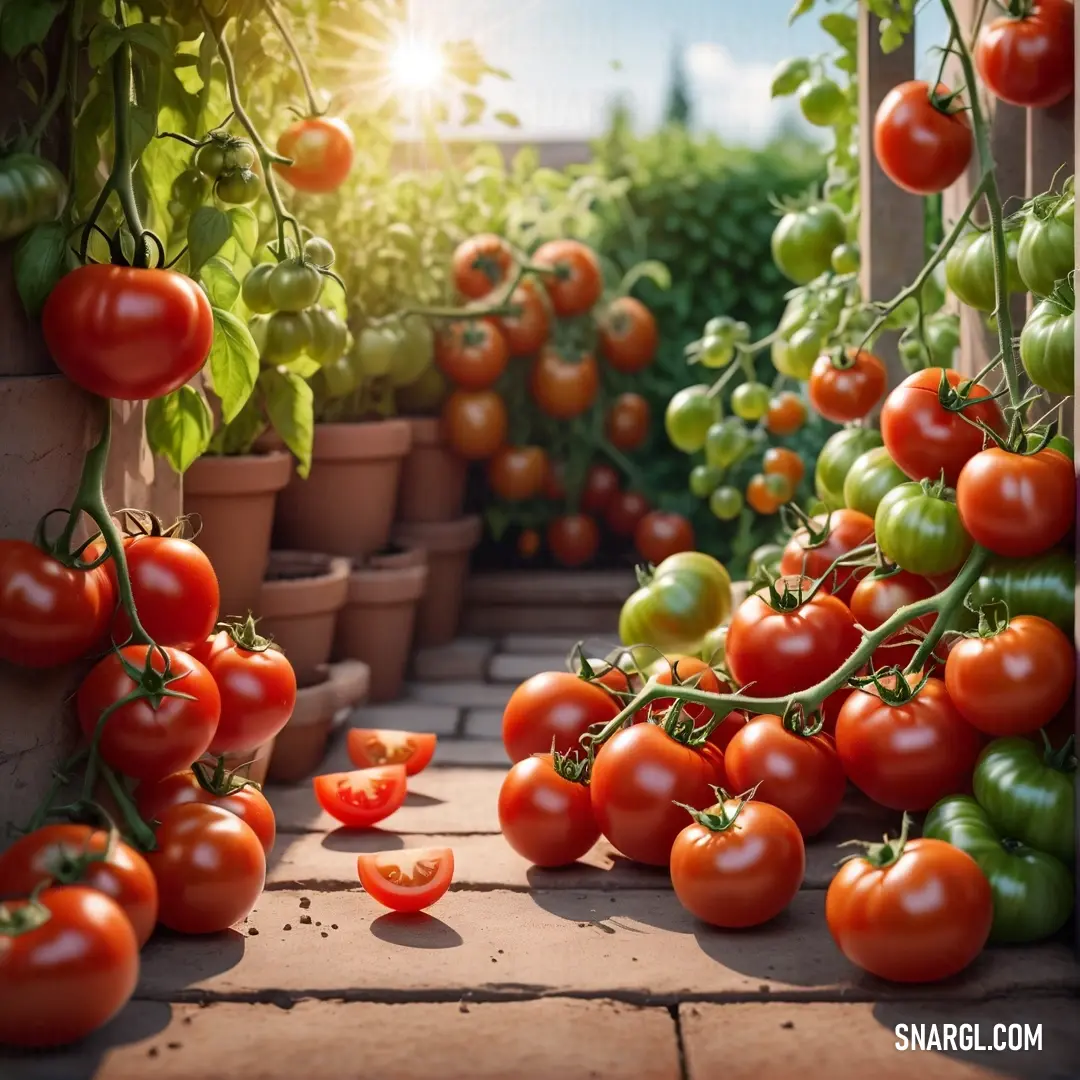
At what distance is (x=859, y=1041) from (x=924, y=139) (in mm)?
1586

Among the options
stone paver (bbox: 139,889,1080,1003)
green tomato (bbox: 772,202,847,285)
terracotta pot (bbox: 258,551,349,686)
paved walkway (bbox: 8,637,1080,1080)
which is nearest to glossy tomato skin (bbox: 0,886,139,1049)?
paved walkway (bbox: 8,637,1080,1080)

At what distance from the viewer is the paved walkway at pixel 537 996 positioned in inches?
64.0

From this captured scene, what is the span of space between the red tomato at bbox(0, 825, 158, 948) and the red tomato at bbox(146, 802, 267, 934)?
11cm

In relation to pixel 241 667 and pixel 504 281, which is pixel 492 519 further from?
pixel 241 667

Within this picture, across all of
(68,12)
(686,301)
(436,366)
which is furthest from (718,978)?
(686,301)

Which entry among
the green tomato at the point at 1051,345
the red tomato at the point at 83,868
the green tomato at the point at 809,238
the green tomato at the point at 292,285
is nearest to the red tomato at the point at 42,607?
the red tomato at the point at 83,868

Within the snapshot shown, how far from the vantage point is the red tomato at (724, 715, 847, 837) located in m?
2.22

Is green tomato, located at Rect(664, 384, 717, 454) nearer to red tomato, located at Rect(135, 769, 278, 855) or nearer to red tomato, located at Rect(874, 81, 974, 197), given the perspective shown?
red tomato, located at Rect(874, 81, 974, 197)

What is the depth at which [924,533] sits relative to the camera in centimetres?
224

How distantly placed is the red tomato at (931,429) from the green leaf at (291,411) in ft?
3.29

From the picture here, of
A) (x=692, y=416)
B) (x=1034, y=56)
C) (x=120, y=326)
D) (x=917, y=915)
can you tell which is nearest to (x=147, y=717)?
(x=120, y=326)

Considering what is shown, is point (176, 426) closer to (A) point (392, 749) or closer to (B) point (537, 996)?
A: (A) point (392, 749)

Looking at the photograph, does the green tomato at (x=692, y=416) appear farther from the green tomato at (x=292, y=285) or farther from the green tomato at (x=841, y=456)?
the green tomato at (x=292, y=285)

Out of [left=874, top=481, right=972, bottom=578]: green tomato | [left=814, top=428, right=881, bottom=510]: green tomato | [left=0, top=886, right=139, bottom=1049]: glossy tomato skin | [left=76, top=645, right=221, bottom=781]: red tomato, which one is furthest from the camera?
[left=814, top=428, right=881, bottom=510]: green tomato
